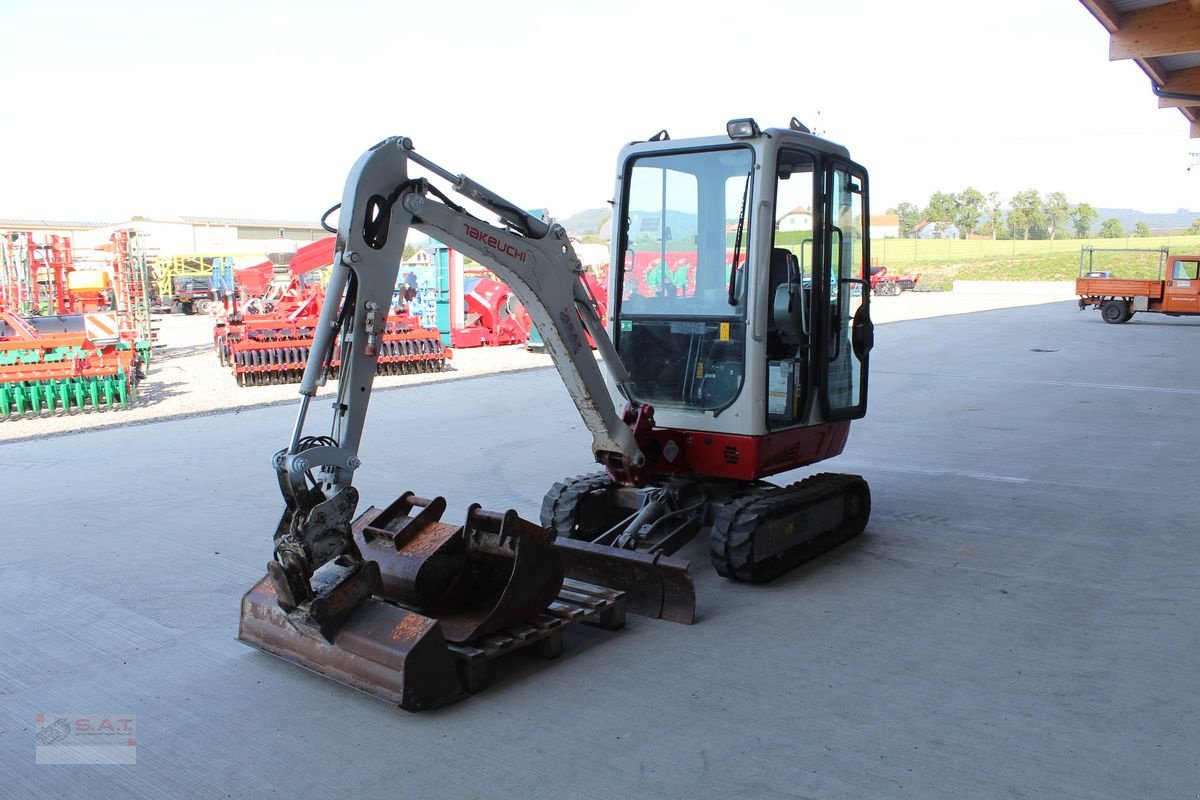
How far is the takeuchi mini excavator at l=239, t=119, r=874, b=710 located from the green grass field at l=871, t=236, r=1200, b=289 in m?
43.5

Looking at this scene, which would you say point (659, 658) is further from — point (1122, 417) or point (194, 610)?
point (1122, 417)

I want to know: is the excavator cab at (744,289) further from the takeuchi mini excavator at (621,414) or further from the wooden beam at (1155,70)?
the wooden beam at (1155,70)

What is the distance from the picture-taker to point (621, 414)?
18.6 ft

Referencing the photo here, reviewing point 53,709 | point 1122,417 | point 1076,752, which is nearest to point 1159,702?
point 1076,752

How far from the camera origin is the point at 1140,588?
16.7ft

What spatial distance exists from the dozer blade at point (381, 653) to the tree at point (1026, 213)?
308 feet

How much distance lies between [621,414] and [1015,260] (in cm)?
5559

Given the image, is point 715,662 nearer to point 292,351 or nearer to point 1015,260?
point 292,351

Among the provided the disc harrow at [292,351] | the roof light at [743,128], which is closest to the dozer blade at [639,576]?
the roof light at [743,128]

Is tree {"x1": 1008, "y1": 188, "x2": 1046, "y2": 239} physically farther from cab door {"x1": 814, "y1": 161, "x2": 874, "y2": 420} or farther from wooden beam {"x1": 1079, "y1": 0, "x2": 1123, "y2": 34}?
cab door {"x1": 814, "y1": 161, "x2": 874, "y2": 420}

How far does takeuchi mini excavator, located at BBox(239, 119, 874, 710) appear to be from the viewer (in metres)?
3.93

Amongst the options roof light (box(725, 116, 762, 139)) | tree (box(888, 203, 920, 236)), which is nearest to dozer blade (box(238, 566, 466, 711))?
roof light (box(725, 116, 762, 139))

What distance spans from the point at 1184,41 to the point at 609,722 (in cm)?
1221

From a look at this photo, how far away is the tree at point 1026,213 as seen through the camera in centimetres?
8875
